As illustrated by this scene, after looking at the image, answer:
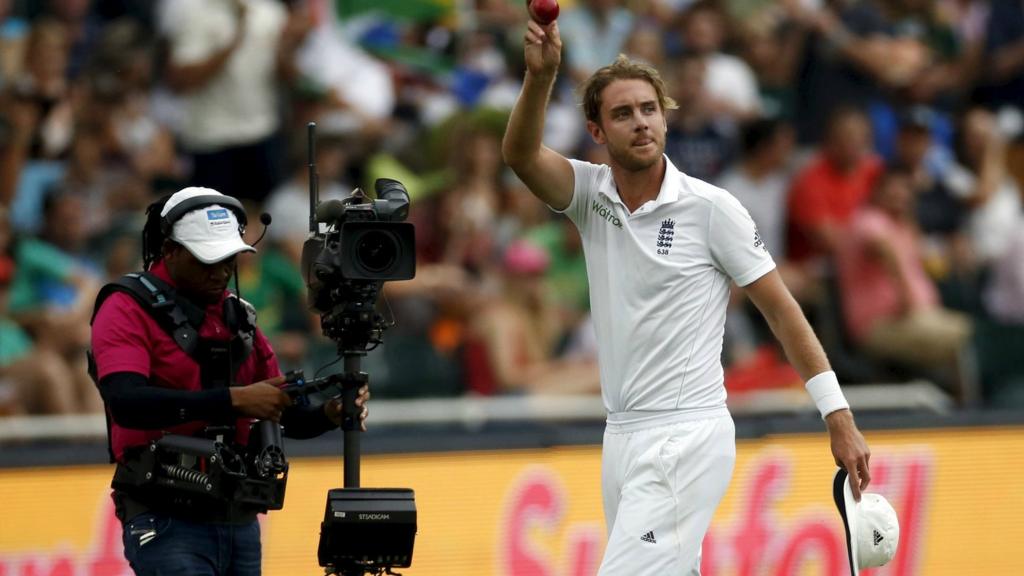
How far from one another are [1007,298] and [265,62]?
5.24 m

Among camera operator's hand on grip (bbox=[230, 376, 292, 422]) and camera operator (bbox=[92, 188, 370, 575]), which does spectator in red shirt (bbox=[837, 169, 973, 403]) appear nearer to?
camera operator (bbox=[92, 188, 370, 575])

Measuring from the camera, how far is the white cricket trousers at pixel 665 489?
5906 millimetres

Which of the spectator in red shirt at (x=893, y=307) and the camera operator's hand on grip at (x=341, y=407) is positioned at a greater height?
the spectator in red shirt at (x=893, y=307)

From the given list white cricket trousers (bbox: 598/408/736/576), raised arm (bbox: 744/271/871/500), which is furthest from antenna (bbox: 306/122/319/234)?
raised arm (bbox: 744/271/871/500)

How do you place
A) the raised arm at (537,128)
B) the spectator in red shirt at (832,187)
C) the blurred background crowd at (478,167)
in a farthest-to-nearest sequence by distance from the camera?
the spectator in red shirt at (832,187), the blurred background crowd at (478,167), the raised arm at (537,128)

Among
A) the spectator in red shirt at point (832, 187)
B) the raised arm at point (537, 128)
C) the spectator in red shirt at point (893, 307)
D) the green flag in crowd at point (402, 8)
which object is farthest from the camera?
the spectator in red shirt at point (832, 187)

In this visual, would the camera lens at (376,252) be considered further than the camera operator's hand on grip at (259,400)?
Yes

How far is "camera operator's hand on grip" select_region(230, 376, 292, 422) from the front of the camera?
565cm

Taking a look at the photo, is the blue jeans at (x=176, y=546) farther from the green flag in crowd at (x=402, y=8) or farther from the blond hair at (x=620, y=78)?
the green flag in crowd at (x=402, y=8)

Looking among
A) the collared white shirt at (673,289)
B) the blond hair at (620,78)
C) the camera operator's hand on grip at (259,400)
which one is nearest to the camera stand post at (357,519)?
the camera operator's hand on grip at (259,400)

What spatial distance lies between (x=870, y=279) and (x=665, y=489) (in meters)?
6.00

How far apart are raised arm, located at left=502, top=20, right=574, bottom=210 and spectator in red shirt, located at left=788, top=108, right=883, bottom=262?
5.81 meters

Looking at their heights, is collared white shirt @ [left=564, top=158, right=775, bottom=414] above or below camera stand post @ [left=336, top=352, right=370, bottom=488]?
above

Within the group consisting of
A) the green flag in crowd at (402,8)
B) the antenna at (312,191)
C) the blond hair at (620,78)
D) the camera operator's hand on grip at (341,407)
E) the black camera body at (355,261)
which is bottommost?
the camera operator's hand on grip at (341,407)
